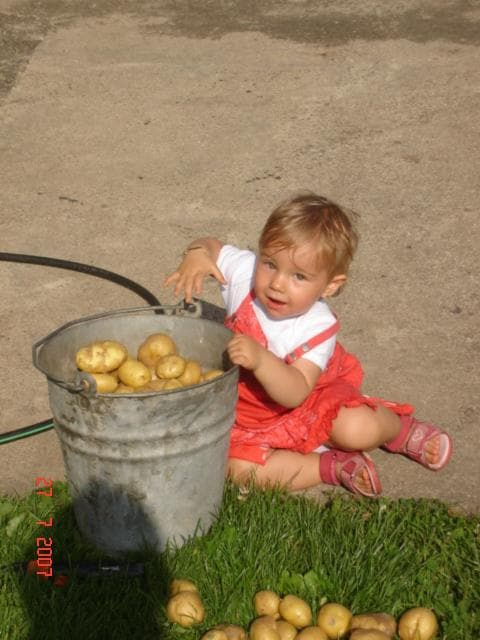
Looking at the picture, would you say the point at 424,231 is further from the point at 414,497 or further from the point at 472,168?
the point at 414,497

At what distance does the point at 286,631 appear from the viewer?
8.46 ft

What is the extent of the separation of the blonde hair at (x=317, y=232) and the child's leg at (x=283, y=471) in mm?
677

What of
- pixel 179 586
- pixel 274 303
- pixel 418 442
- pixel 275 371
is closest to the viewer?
pixel 179 586

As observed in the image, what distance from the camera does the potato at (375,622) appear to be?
2564 mm

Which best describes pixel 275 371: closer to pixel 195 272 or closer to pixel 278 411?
pixel 278 411

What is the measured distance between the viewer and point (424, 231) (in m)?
4.88

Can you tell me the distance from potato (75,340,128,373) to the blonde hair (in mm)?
560

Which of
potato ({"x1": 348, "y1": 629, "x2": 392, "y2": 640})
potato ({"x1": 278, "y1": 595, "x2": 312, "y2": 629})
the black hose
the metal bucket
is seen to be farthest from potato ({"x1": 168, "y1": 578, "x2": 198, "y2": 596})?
the black hose

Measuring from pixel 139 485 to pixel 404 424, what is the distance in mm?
1112

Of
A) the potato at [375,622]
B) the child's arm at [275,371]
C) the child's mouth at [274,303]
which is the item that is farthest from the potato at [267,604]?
the child's mouth at [274,303]

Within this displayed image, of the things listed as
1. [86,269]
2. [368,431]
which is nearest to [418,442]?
[368,431]

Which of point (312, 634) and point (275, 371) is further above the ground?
point (275, 371)

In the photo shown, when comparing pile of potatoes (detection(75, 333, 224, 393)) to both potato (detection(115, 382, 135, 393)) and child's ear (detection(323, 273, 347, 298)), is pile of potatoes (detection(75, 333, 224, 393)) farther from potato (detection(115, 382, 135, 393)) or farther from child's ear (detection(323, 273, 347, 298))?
child's ear (detection(323, 273, 347, 298))

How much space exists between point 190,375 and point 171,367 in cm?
7
